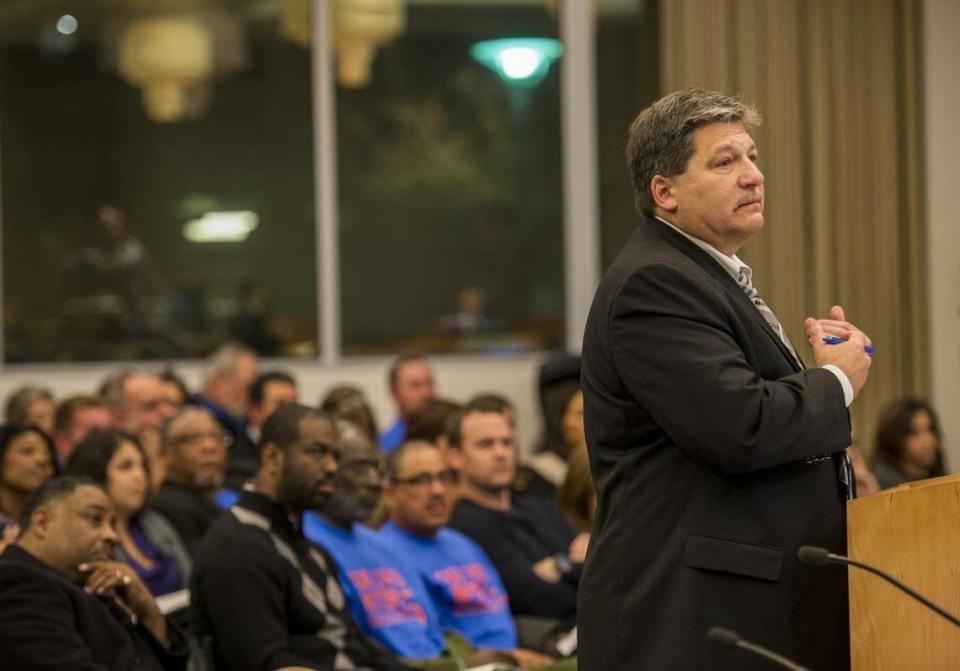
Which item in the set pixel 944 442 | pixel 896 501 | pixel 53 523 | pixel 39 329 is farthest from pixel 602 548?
pixel 39 329

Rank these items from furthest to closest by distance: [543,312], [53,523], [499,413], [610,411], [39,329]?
[543,312] → [39,329] → [499,413] → [53,523] → [610,411]

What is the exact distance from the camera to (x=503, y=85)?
8797 mm

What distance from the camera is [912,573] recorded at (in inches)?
88.7

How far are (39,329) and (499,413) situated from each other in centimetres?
349

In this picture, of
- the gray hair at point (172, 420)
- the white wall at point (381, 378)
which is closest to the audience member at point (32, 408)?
the gray hair at point (172, 420)

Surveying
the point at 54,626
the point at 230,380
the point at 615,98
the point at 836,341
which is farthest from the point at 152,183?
the point at 836,341

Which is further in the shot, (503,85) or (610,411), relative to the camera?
(503,85)

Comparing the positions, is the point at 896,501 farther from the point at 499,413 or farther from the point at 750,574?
the point at 499,413

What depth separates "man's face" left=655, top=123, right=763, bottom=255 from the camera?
7.99ft

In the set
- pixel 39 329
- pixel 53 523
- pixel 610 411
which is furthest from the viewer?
pixel 39 329

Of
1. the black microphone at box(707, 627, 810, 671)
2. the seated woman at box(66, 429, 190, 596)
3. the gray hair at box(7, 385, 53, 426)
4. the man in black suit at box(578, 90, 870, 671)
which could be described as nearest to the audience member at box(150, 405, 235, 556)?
the seated woman at box(66, 429, 190, 596)

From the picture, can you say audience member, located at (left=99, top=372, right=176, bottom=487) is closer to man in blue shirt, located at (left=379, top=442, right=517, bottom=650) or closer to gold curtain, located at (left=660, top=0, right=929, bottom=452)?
man in blue shirt, located at (left=379, top=442, right=517, bottom=650)

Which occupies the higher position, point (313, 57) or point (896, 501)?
point (313, 57)

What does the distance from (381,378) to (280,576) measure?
452 cm
